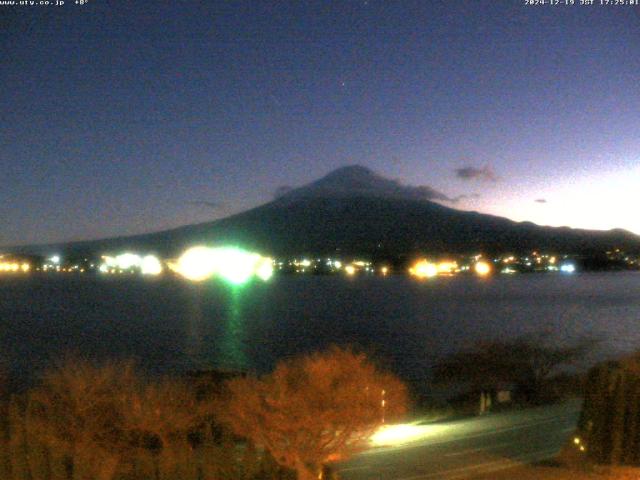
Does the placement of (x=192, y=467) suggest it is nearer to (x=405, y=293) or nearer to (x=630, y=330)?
(x=630, y=330)

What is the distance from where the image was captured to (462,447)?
45.8 ft

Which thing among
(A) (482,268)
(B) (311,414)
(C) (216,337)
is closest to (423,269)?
(A) (482,268)

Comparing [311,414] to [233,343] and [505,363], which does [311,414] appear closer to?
[505,363]

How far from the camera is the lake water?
1721 inches

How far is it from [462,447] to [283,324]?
1892 inches

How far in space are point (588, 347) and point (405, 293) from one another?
66.2 m

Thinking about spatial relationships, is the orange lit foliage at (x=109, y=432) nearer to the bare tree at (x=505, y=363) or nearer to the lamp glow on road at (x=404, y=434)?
the lamp glow on road at (x=404, y=434)

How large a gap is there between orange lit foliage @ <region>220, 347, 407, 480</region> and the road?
9.96ft

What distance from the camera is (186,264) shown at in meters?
132

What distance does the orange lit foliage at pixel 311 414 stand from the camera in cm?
765

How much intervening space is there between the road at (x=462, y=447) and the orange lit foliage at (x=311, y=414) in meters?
3.04

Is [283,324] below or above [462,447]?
below

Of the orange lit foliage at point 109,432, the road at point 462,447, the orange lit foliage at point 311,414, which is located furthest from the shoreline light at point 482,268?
the orange lit foliage at point 311,414

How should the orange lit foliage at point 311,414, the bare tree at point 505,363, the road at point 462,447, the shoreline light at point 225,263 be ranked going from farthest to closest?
1. the shoreline light at point 225,263
2. the bare tree at point 505,363
3. the road at point 462,447
4. the orange lit foliage at point 311,414
